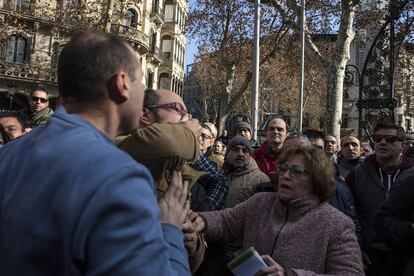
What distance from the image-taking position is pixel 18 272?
1.20 metres

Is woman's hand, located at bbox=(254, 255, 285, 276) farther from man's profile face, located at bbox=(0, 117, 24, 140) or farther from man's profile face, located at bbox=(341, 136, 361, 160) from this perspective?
man's profile face, located at bbox=(341, 136, 361, 160)

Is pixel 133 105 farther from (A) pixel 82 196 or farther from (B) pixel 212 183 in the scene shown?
(B) pixel 212 183

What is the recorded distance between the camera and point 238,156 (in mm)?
4645

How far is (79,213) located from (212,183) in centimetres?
250

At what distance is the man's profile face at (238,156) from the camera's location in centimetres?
460

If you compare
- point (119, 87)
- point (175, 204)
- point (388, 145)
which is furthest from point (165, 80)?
point (119, 87)

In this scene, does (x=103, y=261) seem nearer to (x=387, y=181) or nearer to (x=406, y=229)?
(x=406, y=229)

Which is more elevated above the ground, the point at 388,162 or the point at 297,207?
the point at 388,162

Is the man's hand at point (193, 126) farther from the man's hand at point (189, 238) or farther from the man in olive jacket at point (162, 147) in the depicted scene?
the man's hand at point (189, 238)

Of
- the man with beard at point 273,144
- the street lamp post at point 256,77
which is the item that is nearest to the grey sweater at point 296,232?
the man with beard at point 273,144

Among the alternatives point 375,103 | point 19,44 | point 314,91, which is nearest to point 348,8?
point 375,103

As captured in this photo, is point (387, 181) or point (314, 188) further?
point (387, 181)

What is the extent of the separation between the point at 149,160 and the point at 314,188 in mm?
1578

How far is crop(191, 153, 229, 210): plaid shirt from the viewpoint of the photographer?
350cm
